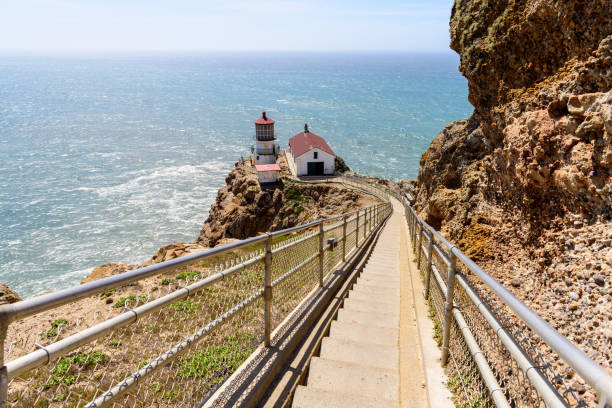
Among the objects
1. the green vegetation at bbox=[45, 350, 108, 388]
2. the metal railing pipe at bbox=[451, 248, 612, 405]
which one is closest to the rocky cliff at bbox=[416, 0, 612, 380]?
the metal railing pipe at bbox=[451, 248, 612, 405]

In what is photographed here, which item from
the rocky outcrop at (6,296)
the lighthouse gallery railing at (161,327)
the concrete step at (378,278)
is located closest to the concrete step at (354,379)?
the lighthouse gallery railing at (161,327)

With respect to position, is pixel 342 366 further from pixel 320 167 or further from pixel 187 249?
pixel 320 167

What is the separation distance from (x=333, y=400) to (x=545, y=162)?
19.9 feet

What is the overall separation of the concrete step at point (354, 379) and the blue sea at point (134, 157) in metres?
29.3

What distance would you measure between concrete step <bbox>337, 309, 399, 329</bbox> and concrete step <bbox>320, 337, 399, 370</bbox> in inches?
28.6

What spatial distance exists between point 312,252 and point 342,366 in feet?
7.74

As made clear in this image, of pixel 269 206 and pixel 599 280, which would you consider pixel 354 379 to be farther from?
pixel 269 206

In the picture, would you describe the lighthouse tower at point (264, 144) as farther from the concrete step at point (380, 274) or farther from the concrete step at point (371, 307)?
the concrete step at point (371, 307)

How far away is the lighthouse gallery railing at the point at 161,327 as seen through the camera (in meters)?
2.06

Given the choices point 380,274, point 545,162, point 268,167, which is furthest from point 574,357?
point 268,167

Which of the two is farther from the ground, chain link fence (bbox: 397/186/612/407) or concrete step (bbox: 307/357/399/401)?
chain link fence (bbox: 397/186/612/407)

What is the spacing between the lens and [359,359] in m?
4.55

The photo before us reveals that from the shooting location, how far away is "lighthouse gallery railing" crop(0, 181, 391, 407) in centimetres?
206

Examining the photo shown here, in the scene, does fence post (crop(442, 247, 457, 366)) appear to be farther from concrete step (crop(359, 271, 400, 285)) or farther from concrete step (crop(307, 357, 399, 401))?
concrete step (crop(359, 271, 400, 285))
